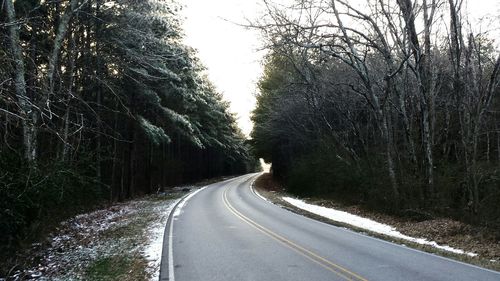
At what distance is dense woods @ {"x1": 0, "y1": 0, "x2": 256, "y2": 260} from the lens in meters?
10.4

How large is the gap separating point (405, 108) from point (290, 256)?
14098mm

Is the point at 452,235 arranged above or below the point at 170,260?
below

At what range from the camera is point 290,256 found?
10836 mm

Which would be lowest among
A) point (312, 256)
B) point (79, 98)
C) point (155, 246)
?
point (312, 256)

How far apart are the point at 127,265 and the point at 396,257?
641 centimetres

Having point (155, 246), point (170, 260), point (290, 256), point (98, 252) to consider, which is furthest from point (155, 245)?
point (290, 256)

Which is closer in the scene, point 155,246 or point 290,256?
point 290,256

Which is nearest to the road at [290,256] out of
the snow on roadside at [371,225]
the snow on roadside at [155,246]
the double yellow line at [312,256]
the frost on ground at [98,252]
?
the double yellow line at [312,256]

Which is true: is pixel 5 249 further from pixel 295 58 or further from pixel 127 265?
pixel 295 58

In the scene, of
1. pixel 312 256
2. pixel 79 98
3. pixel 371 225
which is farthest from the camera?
pixel 371 225

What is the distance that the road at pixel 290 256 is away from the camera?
8.92 metres

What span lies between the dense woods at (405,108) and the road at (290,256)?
16.5ft

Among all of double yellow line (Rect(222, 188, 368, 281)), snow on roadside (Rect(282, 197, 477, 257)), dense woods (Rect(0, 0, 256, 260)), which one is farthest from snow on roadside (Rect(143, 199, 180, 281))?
snow on roadside (Rect(282, 197, 477, 257))

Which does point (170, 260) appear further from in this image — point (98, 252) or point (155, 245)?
point (98, 252)
